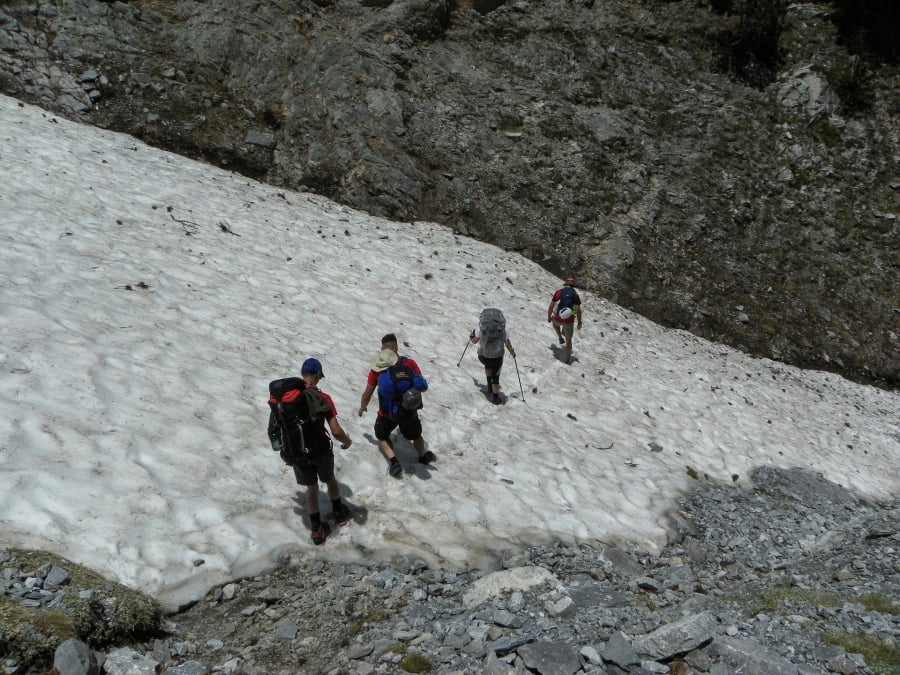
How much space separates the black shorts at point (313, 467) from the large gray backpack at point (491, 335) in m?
5.41

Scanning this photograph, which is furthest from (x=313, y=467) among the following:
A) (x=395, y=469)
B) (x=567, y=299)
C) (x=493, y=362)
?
(x=567, y=299)

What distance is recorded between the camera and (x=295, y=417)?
6750 millimetres

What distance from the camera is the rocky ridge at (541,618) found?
4.83m

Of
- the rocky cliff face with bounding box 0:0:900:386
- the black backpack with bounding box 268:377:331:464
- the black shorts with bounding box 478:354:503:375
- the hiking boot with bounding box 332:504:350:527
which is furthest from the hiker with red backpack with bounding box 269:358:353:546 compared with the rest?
the rocky cliff face with bounding box 0:0:900:386

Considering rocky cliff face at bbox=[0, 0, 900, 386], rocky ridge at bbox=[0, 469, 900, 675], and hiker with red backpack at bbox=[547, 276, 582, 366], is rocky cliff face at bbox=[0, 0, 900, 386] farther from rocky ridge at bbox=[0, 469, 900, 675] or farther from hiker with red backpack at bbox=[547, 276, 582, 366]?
rocky ridge at bbox=[0, 469, 900, 675]

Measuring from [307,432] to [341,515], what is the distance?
139 centimetres

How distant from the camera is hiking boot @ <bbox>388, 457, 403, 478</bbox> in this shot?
8570mm

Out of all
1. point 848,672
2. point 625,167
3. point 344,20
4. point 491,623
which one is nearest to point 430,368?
point 491,623

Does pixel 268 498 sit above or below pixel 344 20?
below

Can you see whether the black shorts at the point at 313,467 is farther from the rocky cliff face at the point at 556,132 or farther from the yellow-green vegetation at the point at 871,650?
the rocky cliff face at the point at 556,132

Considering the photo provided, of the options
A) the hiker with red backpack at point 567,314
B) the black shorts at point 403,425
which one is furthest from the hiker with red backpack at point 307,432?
the hiker with red backpack at point 567,314

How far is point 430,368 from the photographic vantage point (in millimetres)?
12859

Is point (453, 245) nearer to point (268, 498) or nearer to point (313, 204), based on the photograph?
point (313, 204)

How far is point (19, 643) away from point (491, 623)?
4.11 meters
